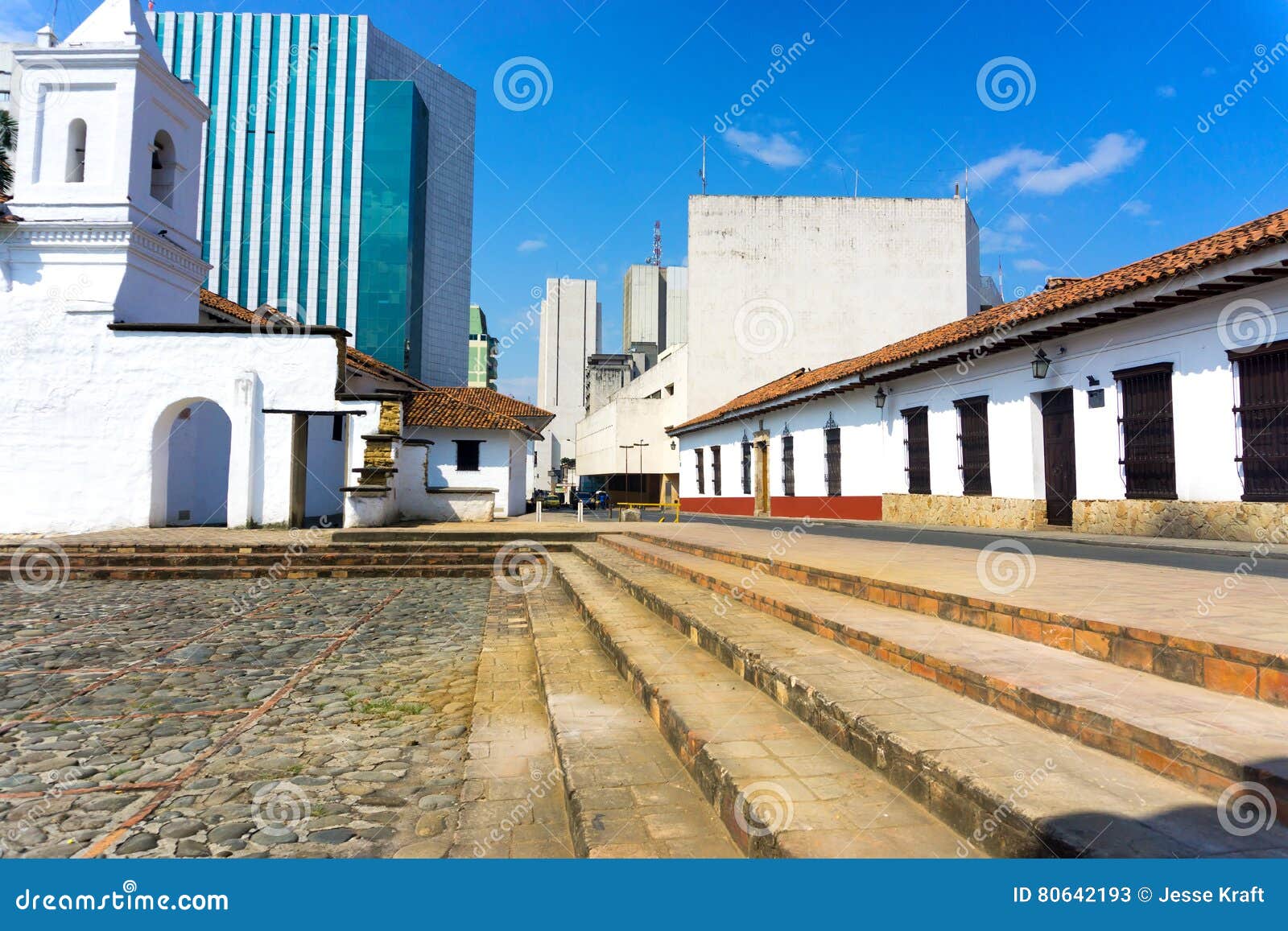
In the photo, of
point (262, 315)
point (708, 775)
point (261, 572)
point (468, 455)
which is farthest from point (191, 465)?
point (708, 775)

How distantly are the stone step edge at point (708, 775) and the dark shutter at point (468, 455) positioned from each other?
18.4 metres

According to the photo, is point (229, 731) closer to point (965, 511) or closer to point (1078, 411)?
point (1078, 411)

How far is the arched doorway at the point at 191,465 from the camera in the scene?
14250 mm

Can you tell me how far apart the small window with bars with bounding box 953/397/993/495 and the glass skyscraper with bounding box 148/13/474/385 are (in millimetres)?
46379

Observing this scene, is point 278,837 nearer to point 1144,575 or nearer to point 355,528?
point 1144,575

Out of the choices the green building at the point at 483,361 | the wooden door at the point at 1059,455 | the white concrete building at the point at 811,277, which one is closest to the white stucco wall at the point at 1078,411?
the wooden door at the point at 1059,455

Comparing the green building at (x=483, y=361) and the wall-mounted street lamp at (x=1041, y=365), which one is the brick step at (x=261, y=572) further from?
the green building at (x=483, y=361)

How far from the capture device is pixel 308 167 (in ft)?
170

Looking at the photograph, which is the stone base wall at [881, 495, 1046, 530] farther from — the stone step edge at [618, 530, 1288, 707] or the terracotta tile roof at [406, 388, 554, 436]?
the terracotta tile roof at [406, 388, 554, 436]

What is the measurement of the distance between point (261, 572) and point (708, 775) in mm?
10310

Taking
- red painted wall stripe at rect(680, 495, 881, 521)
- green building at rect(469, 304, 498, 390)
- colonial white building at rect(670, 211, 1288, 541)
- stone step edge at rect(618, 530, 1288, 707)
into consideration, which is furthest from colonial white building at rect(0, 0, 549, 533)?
green building at rect(469, 304, 498, 390)

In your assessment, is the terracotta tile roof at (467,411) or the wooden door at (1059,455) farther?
the terracotta tile roof at (467,411)

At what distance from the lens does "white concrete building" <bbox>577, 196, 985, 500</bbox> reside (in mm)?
28531

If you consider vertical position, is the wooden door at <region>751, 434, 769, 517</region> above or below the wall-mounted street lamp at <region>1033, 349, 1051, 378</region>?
below
